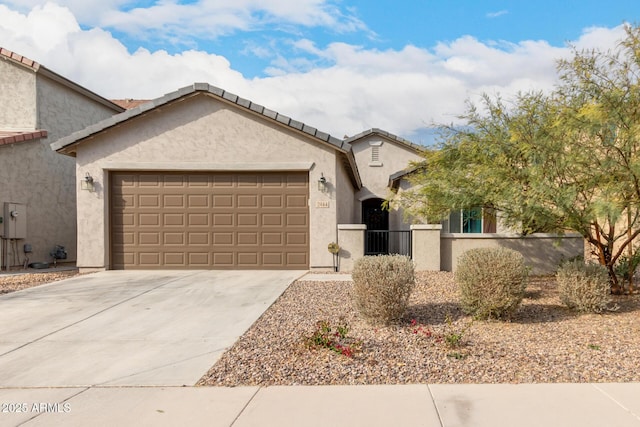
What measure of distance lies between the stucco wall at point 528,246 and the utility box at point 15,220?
40.9 feet

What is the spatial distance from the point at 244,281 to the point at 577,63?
8.01m

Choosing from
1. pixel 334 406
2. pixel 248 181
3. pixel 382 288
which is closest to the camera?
pixel 334 406

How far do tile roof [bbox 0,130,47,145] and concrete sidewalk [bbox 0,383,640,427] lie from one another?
37.5 ft

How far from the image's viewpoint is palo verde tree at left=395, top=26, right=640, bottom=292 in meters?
6.67

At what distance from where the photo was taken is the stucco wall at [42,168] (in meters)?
14.2

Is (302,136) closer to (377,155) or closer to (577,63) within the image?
(577,63)

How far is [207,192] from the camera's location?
13055 millimetres

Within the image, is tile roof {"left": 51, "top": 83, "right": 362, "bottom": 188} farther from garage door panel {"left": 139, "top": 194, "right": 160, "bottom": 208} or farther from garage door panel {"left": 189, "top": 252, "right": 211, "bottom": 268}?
garage door panel {"left": 189, "top": 252, "right": 211, "bottom": 268}

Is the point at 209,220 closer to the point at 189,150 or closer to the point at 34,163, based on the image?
the point at 189,150

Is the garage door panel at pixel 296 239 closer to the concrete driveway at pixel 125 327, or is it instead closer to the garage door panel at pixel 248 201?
the garage door panel at pixel 248 201

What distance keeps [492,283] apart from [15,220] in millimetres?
13586

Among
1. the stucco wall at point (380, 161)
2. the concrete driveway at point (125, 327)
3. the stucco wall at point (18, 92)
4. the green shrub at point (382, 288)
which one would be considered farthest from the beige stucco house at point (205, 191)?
the stucco wall at point (380, 161)

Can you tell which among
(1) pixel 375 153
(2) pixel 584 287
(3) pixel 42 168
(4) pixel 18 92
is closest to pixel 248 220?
(3) pixel 42 168

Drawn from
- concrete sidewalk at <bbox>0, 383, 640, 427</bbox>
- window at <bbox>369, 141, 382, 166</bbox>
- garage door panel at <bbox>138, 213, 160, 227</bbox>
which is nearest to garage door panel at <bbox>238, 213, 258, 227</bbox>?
garage door panel at <bbox>138, 213, 160, 227</bbox>
